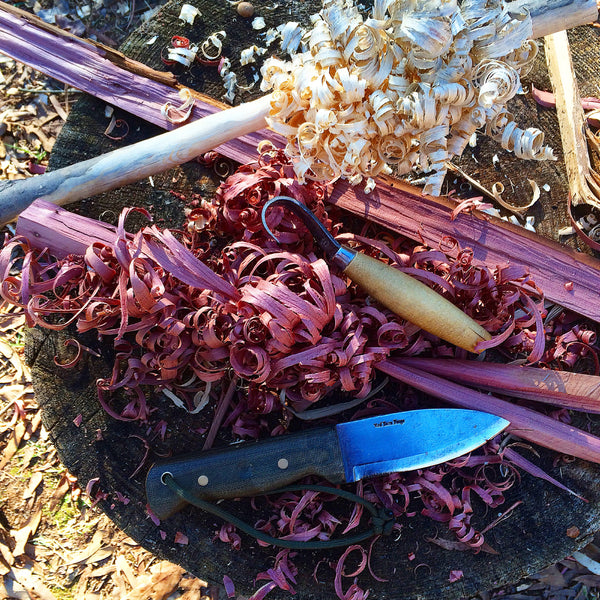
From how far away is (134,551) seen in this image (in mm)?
2561

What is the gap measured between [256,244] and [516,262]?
3.07 feet

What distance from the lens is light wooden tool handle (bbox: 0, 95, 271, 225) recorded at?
1889 millimetres

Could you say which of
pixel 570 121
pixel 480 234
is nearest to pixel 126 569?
pixel 480 234

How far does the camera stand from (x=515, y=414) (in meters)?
1.86

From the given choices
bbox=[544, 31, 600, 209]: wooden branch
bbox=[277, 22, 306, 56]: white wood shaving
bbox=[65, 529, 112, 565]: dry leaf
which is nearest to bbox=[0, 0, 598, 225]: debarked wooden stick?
bbox=[277, 22, 306, 56]: white wood shaving

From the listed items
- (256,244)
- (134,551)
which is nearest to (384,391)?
(256,244)

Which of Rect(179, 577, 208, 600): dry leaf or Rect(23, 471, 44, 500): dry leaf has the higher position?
Rect(23, 471, 44, 500): dry leaf

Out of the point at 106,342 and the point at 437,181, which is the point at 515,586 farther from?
the point at 106,342

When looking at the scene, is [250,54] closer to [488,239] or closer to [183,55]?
[183,55]

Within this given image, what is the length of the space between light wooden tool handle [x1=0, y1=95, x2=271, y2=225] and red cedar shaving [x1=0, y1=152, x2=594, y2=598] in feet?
0.31

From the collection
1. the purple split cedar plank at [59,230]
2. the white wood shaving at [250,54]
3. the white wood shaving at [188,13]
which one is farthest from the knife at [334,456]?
the white wood shaving at [188,13]

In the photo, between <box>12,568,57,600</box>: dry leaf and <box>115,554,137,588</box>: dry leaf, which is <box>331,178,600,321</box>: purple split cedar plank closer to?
<box>115,554,137,588</box>: dry leaf

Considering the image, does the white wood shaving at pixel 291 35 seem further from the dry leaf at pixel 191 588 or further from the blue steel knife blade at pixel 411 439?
the dry leaf at pixel 191 588

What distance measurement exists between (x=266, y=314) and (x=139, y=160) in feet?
2.37
